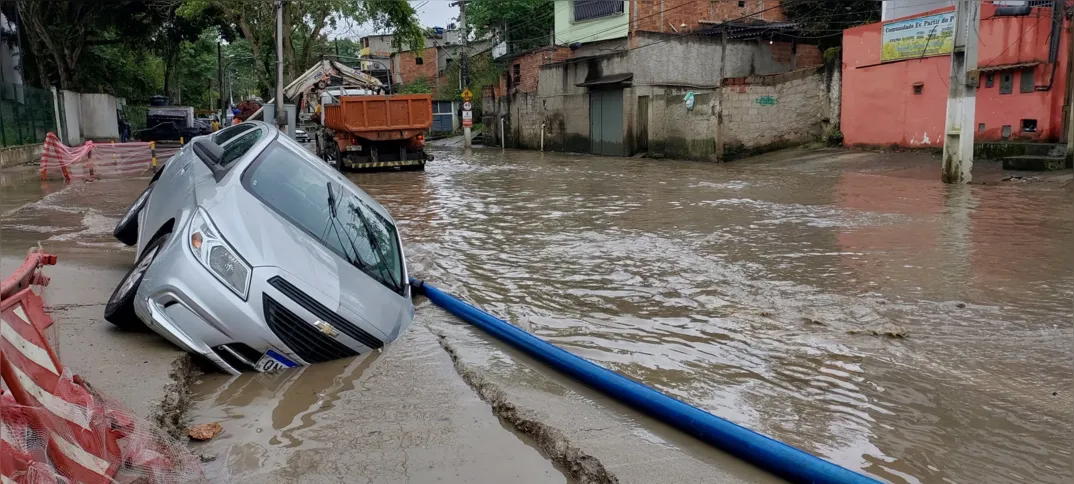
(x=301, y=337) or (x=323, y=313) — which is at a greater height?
(x=323, y=313)

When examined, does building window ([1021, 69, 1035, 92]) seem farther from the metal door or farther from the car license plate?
the car license plate

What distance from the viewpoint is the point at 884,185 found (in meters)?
14.9

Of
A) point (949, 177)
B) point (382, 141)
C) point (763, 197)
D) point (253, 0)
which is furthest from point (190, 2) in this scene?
point (949, 177)

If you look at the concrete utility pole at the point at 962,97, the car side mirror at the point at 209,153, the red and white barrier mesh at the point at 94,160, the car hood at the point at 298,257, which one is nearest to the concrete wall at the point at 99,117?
the red and white barrier mesh at the point at 94,160

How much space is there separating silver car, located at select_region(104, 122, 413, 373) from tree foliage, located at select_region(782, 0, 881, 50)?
2429cm

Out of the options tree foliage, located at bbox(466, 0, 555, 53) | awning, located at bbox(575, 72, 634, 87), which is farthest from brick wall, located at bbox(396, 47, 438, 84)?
awning, located at bbox(575, 72, 634, 87)

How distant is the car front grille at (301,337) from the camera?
4211 mm

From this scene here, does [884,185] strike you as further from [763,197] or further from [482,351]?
[482,351]

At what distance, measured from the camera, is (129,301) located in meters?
4.45

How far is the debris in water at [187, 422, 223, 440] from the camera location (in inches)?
141

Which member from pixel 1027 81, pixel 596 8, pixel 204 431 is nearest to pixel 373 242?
pixel 204 431

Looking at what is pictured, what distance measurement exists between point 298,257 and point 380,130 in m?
15.0

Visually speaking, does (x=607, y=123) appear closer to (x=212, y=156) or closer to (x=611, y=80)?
(x=611, y=80)

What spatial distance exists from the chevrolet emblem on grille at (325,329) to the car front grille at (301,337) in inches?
0.6
